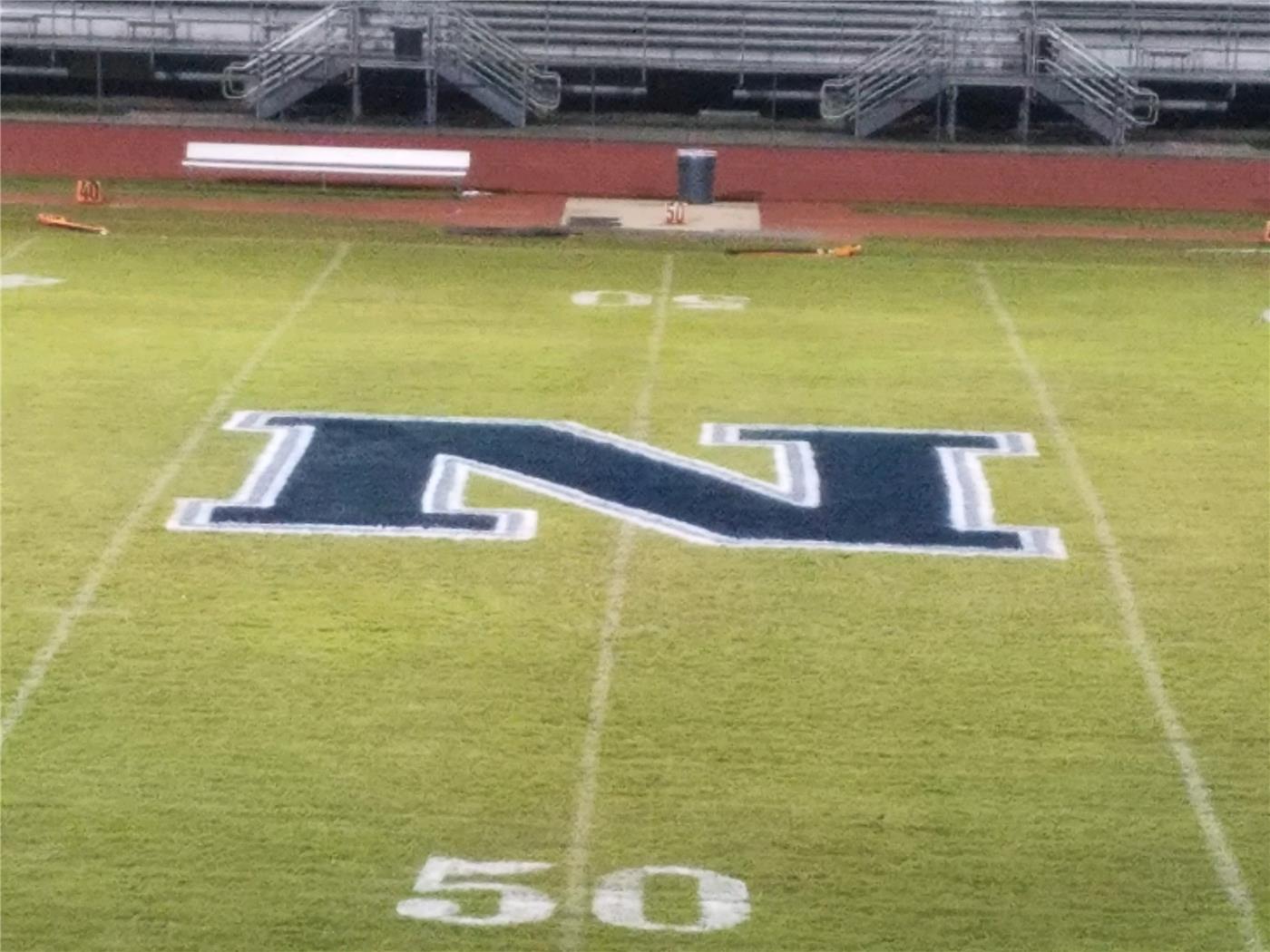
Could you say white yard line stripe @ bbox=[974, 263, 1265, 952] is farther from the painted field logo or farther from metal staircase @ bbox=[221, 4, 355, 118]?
metal staircase @ bbox=[221, 4, 355, 118]

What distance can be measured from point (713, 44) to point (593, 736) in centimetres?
1528

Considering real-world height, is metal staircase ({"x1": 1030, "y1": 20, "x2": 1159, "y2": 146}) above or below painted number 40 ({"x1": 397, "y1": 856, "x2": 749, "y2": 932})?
above

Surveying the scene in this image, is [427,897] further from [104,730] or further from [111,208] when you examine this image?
[111,208]

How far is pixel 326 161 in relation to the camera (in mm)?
19594

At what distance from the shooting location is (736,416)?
12438 mm

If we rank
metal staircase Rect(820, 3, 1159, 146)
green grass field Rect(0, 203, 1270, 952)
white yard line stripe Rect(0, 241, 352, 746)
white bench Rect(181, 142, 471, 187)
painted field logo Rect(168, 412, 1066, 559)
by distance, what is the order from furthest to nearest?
metal staircase Rect(820, 3, 1159, 146)
white bench Rect(181, 142, 471, 187)
painted field logo Rect(168, 412, 1066, 559)
white yard line stripe Rect(0, 241, 352, 746)
green grass field Rect(0, 203, 1270, 952)

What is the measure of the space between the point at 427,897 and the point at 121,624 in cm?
267

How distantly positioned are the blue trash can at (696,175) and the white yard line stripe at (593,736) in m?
6.70

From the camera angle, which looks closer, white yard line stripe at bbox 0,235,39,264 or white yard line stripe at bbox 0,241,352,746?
white yard line stripe at bbox 0,241,352,746

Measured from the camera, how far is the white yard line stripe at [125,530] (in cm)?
841

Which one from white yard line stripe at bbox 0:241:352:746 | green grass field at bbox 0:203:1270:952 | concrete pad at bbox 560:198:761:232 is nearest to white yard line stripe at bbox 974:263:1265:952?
green grass field at bbox 0:203:1270:952

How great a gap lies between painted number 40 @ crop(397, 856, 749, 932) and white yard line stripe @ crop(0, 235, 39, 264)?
1016cm

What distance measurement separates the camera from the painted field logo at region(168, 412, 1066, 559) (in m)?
10.5

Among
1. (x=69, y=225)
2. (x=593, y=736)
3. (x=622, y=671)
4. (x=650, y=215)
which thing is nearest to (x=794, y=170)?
(x=650, y=215)
